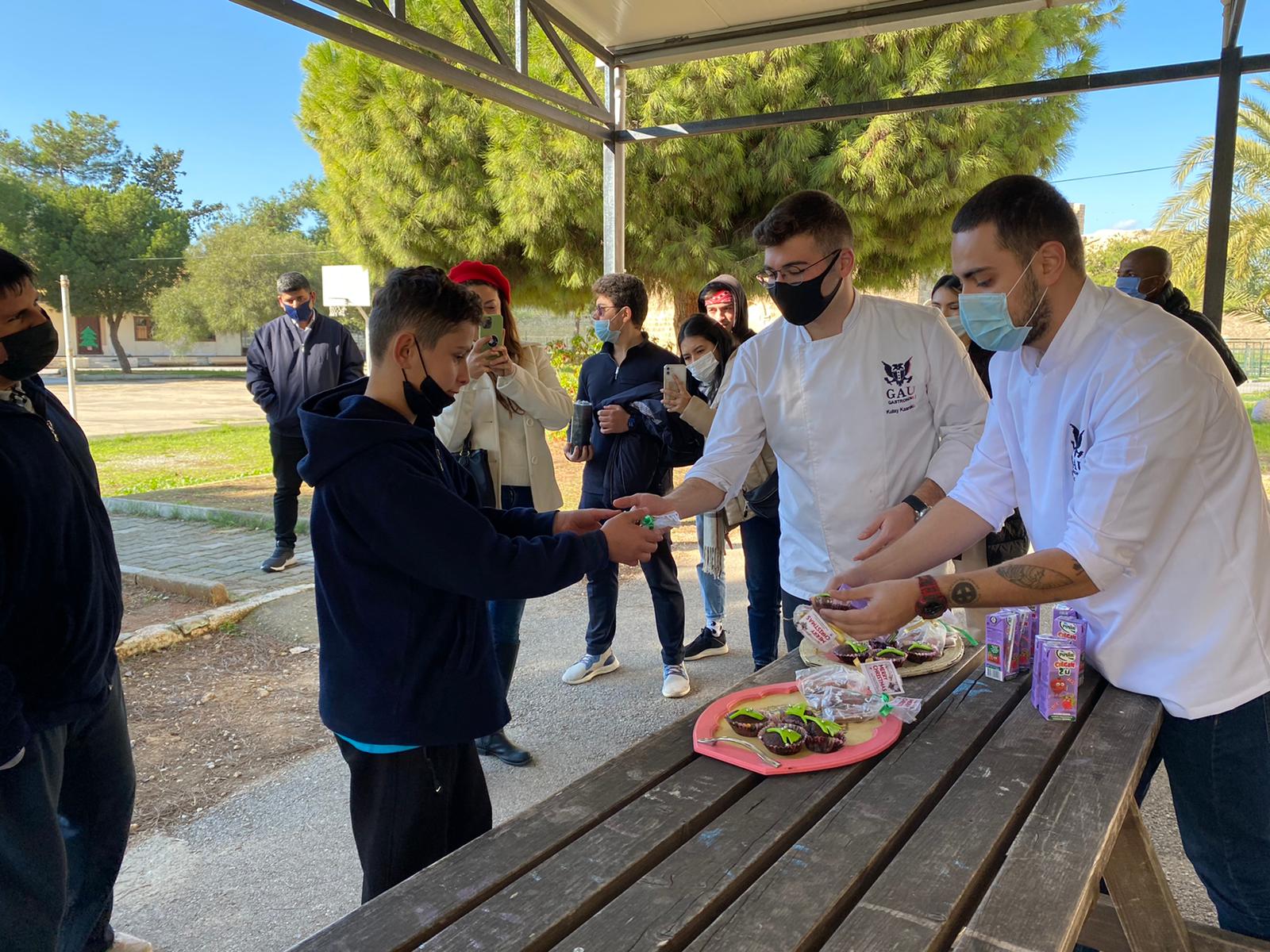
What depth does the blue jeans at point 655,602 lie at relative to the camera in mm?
4551

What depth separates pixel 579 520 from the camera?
258 cm

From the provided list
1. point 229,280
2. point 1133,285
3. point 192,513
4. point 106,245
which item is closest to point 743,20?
point 1133,285

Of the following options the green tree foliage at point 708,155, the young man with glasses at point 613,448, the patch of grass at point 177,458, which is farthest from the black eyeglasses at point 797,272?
the patch of grass at point 177,458

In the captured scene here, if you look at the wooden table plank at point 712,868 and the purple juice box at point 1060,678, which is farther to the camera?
the purple juice box at point 1060,678

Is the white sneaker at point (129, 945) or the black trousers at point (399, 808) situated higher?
the black trousers at point (399, 808)

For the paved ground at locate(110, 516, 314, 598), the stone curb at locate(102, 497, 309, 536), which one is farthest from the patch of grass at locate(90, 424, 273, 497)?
the paved ground at locate(110, 516, 314, 598)

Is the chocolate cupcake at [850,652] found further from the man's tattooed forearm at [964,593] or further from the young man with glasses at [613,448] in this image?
the young man with glasses at [613,448]

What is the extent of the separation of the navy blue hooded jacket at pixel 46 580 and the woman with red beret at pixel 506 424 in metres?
1.71

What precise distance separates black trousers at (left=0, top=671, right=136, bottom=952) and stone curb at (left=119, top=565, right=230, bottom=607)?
370 cm

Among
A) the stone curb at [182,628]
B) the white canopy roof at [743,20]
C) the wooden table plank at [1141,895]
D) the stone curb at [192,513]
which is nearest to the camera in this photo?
the wooden table plank at [1141,895]

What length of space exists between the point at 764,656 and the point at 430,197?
9.08 meters

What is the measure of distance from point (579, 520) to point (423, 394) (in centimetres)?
65

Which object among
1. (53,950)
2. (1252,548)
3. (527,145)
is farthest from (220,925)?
(527,145)

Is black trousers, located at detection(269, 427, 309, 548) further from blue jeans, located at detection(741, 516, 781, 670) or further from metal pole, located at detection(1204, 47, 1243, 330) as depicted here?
metal pole, located at detection(1204, 47, 1243, 330)
